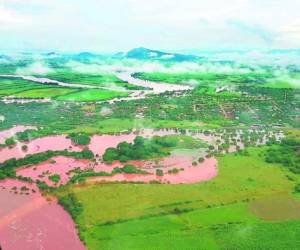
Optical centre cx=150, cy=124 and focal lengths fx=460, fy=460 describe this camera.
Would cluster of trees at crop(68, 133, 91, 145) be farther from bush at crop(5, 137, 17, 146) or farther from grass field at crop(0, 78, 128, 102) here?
grass field at crop(0, 78, 128, 102)

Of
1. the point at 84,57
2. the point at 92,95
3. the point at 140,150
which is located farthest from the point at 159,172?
the point at 84,57

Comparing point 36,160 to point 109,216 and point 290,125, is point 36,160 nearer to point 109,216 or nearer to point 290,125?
point 109,216

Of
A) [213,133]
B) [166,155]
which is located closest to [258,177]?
[166,155]

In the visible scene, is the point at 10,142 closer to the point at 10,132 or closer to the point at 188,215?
the point at 10,132

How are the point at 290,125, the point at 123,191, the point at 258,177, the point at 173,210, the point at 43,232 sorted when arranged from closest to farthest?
the point at 43,232 → the point at 173,210 → the point at 123,191 → the point at 258,177 → the point at 290,125

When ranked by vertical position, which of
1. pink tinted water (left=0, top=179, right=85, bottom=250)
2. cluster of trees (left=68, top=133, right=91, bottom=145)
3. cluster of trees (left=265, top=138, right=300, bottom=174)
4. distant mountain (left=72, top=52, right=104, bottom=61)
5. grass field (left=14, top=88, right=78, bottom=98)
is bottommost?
pink tinted water (left=0, top=179, right=85, bottom=250)

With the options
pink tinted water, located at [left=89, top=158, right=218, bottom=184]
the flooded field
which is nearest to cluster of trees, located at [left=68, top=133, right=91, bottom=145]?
the flooded field
